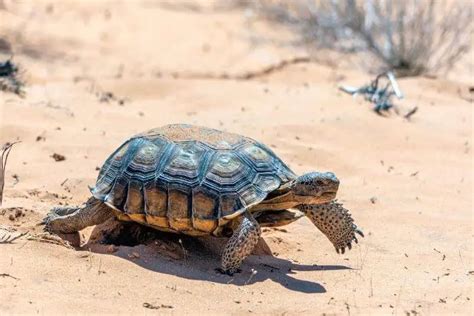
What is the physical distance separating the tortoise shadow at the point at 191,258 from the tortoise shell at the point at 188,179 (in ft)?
0.57

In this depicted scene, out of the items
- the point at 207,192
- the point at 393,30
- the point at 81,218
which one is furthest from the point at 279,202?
the point at 393,30

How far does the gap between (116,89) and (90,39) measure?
5.37m

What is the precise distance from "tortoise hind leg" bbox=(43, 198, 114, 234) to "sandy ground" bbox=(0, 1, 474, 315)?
18 cm

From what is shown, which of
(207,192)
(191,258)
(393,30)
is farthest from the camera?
(393,30)

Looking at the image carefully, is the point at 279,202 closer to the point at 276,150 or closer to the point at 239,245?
the point at 239,245

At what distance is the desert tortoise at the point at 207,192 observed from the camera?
212 inches

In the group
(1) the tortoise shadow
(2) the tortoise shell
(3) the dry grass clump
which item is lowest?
(3) the dry grass clump

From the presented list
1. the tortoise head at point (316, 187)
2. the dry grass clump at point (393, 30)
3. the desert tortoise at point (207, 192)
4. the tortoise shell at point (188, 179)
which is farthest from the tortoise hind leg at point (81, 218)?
the dry grass clump at point (393, 30)

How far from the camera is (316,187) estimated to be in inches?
213

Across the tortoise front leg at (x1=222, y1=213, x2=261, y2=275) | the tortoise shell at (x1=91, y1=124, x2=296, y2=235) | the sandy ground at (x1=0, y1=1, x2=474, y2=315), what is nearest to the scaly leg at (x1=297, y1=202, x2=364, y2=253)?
the sandy ground at (x1=0, y1=1, x2=474, y2=315)

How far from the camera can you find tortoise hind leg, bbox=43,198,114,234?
227 inches

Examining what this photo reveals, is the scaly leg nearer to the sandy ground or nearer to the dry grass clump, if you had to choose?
the sandy ground

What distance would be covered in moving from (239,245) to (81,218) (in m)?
1.11

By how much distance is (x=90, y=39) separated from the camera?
1580cm
